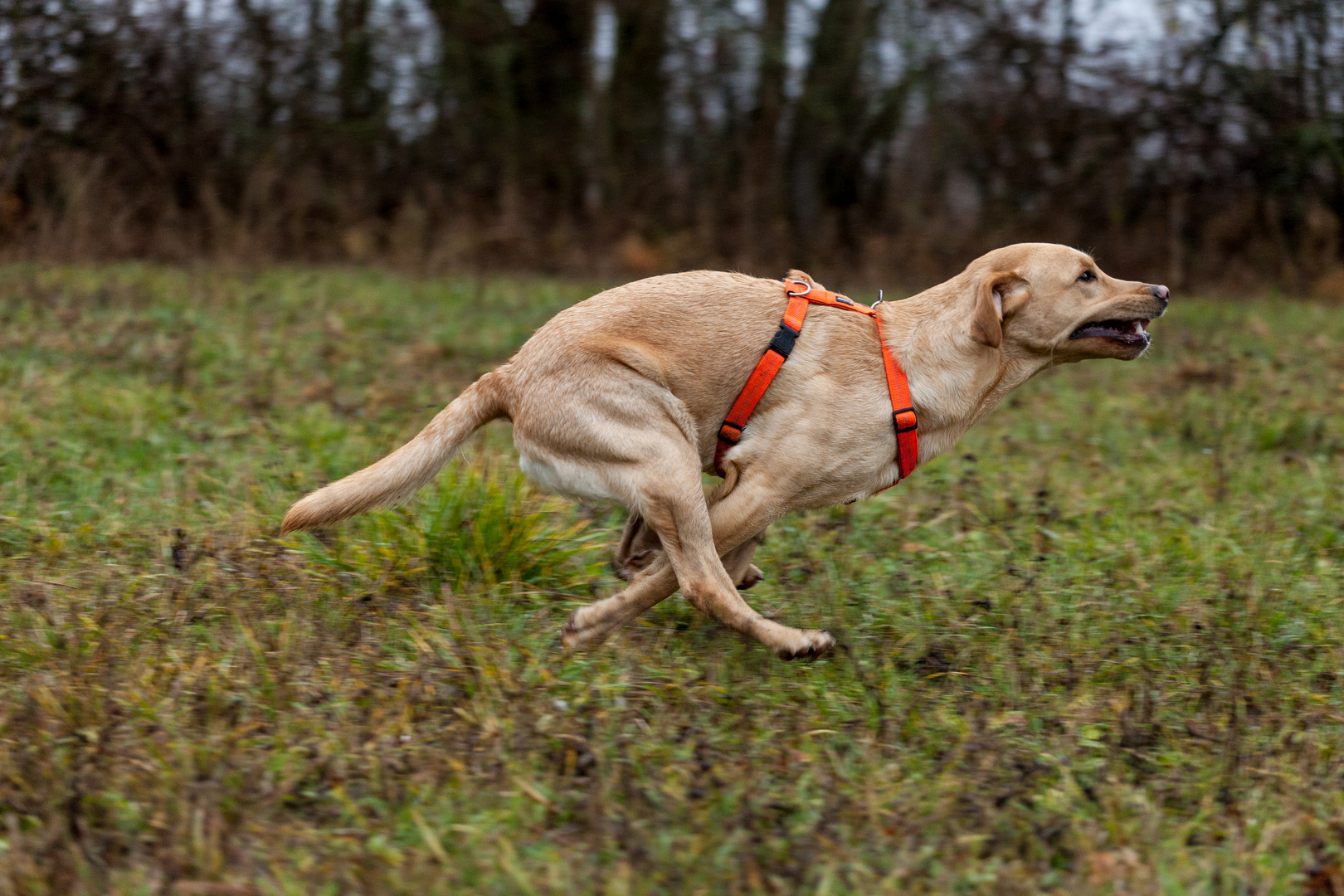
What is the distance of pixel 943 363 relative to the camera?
415 centimetres

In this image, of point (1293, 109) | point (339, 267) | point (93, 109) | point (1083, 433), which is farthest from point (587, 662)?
point (1293, 109)

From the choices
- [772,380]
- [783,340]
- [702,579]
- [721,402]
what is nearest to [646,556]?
[702,579]

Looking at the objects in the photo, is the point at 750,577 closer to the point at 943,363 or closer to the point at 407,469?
the point at 943,363

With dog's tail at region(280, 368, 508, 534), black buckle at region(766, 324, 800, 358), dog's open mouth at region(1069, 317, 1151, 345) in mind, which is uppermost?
black buckle at region(766, 324, 800, 358)

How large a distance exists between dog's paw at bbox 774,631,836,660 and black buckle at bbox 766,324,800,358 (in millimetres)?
948

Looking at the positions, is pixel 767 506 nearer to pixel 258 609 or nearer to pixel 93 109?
pixel 258 609

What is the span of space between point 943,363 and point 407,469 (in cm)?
187

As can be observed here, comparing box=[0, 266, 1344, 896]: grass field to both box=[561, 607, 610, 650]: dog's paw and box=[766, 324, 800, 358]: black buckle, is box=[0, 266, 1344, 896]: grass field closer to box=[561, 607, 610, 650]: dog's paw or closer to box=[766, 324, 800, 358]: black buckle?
box=[561, 607, 610, 650]: dog's paw

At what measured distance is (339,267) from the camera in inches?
492

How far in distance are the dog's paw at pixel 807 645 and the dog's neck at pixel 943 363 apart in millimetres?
786

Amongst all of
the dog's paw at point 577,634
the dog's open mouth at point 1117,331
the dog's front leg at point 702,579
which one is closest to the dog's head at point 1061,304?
the dog's open mouth at point 1117,331

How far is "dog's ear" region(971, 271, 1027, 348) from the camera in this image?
4066 mm

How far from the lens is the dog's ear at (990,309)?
13.3 feet

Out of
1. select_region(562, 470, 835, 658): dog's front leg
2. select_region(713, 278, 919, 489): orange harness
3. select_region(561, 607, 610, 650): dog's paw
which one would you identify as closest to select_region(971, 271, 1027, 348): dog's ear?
select_region(713, 278, 919, 489): orange harness
